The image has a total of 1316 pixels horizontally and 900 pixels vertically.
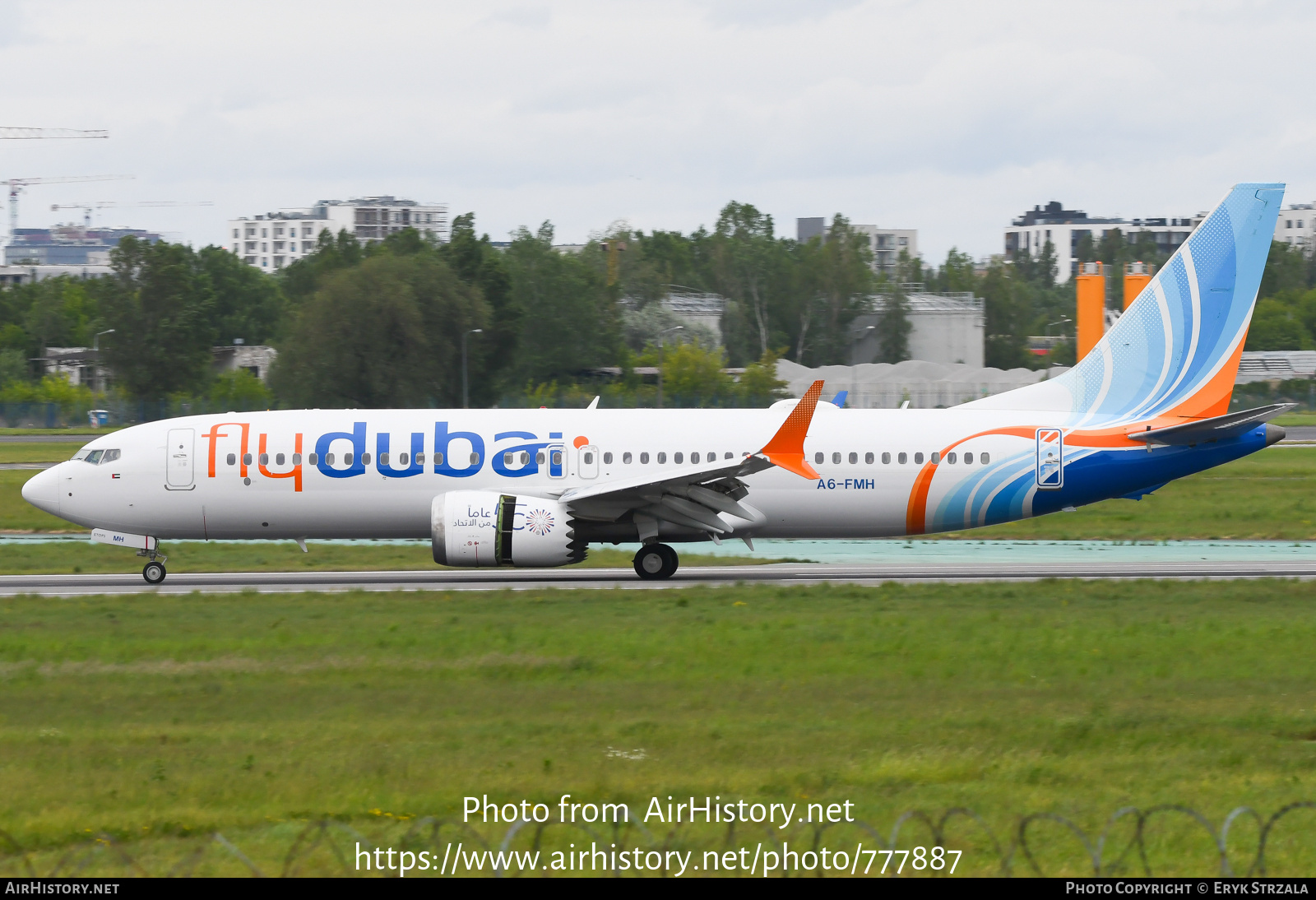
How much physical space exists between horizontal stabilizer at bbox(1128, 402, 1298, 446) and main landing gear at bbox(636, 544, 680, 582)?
9075mm

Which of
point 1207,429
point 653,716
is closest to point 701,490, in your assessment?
point 1207,429

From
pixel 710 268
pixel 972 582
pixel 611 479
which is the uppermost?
pixel 710 268

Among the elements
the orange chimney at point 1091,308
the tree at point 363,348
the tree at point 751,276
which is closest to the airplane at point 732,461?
the orange chimney at point 1091,308

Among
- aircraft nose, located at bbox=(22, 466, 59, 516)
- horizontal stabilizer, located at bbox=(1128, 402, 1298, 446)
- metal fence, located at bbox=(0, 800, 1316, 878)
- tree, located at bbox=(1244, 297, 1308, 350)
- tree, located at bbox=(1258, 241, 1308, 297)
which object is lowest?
metal fence, located at bbox=(0, 800, 1316, 878)

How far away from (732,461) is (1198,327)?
9.46m

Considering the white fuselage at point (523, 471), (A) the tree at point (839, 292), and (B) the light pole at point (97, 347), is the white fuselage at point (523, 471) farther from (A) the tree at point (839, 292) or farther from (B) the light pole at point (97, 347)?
(A) the tree at point (839, 292)

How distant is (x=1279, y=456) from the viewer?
58.4 metres

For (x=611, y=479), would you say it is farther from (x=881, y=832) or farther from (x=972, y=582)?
(x=881, y=832)

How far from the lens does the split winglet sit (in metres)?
25.6

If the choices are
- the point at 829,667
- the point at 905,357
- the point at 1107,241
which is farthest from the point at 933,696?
the point at 1107,241

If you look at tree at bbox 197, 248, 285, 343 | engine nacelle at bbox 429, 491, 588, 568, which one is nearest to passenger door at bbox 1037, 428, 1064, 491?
engine nacelle at bbox 429, 491, 588, 568

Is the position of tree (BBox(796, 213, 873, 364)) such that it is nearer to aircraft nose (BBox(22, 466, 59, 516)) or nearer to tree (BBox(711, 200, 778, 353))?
tree (BBox(711, 200, 778, 353))

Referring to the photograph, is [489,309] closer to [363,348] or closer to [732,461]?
[363,348]

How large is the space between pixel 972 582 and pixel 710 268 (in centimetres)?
10827
